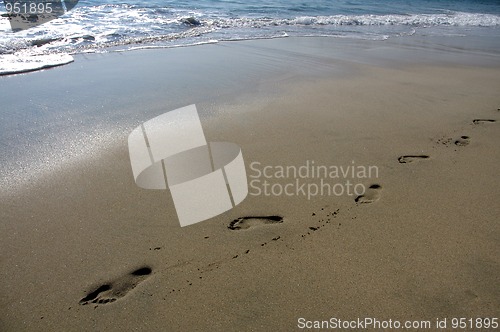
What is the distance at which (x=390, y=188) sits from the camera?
8.35 ft

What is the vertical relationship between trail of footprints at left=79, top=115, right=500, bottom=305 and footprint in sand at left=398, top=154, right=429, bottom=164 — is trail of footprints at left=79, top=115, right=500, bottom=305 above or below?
below

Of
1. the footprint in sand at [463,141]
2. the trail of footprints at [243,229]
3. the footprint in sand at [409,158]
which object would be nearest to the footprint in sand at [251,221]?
the trail of footprints at [243,229]

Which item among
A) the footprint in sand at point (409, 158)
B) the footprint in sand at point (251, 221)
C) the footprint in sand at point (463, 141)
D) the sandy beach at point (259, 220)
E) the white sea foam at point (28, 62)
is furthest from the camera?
the white sea foam at point (28, 62)

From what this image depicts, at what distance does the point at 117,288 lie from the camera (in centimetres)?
176

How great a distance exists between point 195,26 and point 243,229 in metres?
8.82

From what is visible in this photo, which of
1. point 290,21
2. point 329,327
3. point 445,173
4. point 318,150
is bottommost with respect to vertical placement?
point 329,327

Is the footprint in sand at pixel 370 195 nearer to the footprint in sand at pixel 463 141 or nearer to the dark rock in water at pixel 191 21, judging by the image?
the footprint in sand at pixel 463 141

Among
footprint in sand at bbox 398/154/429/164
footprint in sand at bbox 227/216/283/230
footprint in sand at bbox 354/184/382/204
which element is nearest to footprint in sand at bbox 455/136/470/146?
footprint in sand at bbox 398/154/429/164

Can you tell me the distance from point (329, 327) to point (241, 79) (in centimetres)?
391

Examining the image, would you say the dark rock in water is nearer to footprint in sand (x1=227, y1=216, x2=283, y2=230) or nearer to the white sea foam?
the white sea foam

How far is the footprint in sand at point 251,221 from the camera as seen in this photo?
2178mm

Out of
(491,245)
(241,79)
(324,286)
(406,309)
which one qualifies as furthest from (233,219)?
(241,79)

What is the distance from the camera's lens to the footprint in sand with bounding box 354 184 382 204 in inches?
95.6

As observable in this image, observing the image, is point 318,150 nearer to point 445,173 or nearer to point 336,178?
point 336,178
